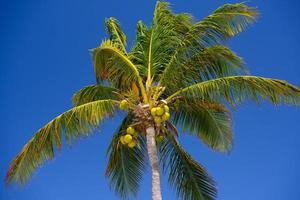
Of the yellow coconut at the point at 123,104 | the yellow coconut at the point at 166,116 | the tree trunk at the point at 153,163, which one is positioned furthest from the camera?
the yellow coconut at the point at 123,104

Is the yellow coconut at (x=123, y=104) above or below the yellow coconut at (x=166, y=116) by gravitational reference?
above

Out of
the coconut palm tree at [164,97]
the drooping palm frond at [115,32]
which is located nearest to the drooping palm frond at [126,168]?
the coconut palm tree at [164,97]

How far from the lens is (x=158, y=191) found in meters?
11.6

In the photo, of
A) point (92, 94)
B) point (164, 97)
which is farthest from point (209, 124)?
point (92, 94)

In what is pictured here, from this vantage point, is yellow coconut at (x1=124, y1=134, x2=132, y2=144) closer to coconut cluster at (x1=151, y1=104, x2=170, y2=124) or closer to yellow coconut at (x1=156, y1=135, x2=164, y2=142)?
coconut cluster at (x1=151, y1=104, x2=170, y2=124)

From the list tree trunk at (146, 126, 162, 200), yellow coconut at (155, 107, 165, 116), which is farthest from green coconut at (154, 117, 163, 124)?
tree trunk at (146, 126, 162, 200)

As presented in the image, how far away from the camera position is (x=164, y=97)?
13.5 m

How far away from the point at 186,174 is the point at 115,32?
4.58 metres

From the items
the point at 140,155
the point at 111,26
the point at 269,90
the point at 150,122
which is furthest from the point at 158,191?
the point at 111,26

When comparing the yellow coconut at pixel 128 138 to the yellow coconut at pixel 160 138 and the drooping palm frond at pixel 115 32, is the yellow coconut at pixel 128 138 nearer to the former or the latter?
the yellow coconut at pixel 160 138

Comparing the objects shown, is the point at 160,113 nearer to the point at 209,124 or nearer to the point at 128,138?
the point at 128,138

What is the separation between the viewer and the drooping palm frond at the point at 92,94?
13586mm

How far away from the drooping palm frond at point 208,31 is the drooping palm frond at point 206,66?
4.2 inches

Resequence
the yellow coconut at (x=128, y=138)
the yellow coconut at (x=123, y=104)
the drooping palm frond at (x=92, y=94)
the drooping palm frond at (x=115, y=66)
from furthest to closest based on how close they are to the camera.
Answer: the drooping palm frond at (x=92, y=94) < the drooping palm frond at (x=115, y=66) < the yellow coconut at (x=123, y=104) < the yellow coconut at (x=128, y=138)
